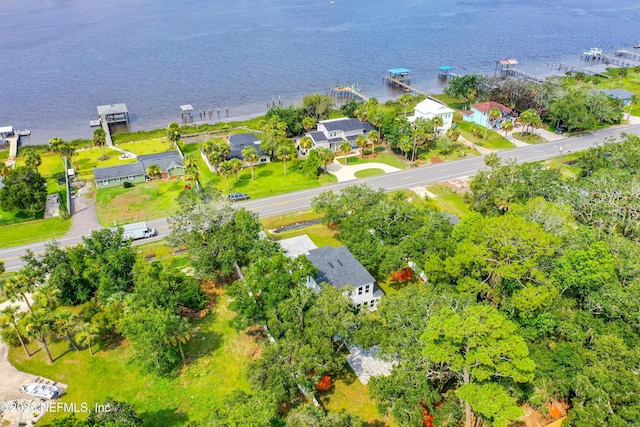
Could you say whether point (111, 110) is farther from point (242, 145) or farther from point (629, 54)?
point (629, 54)

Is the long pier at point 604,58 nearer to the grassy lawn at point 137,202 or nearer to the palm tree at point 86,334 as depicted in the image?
the grassy lawn at point 137,202

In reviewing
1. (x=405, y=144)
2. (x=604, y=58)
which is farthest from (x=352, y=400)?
(x=604, y=58)

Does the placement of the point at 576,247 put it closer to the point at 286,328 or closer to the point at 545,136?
the point at 286,328

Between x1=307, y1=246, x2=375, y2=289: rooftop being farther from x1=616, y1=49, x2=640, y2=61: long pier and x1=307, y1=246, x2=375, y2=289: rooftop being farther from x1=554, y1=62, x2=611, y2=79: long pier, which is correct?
x1=616, y1=49, x2=640, y2=61: long pier

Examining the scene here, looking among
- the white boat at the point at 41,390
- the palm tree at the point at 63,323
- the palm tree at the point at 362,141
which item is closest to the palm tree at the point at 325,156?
the palm tree at the point at 362,141

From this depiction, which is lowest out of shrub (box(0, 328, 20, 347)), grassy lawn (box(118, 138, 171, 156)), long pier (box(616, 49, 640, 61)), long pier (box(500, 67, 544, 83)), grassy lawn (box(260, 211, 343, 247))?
grassy lawn (box(260, 211, 343, 247))

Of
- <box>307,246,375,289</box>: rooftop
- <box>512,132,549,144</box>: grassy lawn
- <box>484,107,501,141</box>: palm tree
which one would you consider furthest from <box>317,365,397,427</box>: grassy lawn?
<box>512,132,549,144</box>: grassy lawn
